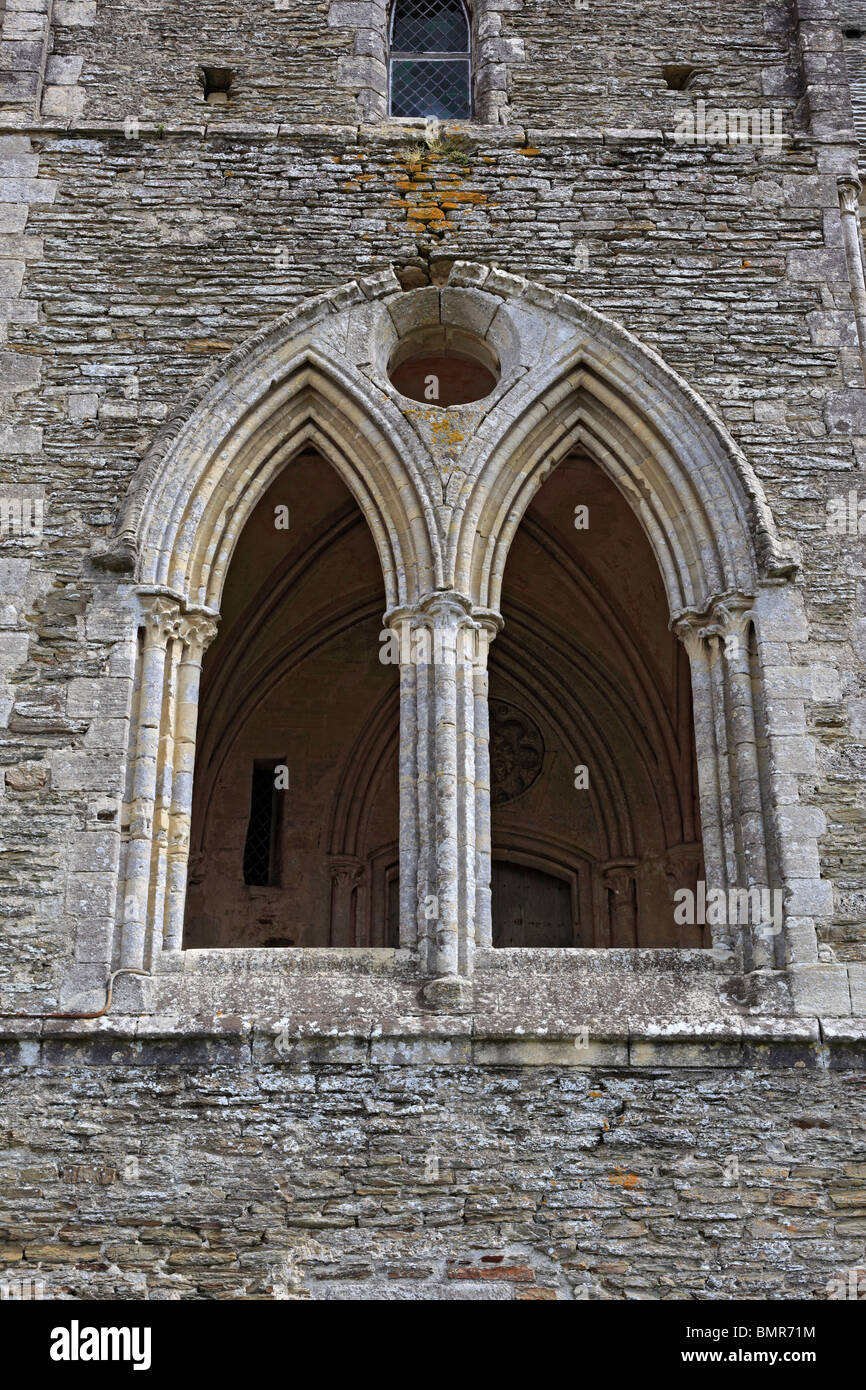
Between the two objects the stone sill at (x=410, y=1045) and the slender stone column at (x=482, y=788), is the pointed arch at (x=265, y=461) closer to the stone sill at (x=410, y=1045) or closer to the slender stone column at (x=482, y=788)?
the slender stone column at (x=482, y=788)

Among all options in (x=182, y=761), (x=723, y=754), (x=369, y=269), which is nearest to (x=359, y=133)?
(x=369, y=269)

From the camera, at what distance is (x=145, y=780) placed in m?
6.50

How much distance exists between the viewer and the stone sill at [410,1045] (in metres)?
6.02

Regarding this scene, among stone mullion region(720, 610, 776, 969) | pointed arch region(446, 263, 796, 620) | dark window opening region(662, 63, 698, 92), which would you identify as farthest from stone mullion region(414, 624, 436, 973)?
dark window opening region(662, 63, 698, 92)

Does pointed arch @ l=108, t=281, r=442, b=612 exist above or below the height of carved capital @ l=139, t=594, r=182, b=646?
above

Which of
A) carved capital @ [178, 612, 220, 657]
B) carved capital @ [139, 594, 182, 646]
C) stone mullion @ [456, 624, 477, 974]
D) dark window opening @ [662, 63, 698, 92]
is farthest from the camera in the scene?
dark window opening @ [662, 63, 698, 92]

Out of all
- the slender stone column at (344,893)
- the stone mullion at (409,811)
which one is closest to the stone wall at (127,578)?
the stone mullion at (409,811)

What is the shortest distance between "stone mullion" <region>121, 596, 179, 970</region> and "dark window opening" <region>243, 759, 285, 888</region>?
10.9 ft

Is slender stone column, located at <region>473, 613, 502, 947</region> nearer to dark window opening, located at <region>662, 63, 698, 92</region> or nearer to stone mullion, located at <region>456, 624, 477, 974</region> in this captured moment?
stone mullion, located at <region>456, 624, 477, 974</region>

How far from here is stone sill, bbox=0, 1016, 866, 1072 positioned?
6020 mm

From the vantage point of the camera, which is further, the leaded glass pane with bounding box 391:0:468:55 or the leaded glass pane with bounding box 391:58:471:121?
the leaded glass pane with bounding box 391:0:468:55

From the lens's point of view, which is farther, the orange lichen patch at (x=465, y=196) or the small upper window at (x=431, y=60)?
the small upper window at (x=431, y=60)

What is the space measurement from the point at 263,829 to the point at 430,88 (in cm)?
470
